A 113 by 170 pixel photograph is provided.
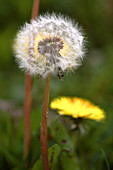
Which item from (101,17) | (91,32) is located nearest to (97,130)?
(91,32)

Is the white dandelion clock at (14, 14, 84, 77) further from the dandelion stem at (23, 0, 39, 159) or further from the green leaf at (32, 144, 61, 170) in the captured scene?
the green leaf at (32, 144, 61, 170)

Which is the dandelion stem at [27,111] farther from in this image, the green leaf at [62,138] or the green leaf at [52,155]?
the green leaf at [52,155]

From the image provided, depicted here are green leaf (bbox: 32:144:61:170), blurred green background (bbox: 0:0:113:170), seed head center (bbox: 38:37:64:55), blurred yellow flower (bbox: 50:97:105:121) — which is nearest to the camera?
seed head center (bbox: 38:37:64:55)

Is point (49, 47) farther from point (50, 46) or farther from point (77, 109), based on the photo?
point (77, 109)

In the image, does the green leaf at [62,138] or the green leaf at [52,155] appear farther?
the green leaf at [62,138]

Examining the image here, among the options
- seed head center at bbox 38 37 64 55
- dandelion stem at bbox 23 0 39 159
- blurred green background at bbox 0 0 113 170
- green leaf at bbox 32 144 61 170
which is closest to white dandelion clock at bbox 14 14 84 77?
seed head center at bbox 38 37 64 55

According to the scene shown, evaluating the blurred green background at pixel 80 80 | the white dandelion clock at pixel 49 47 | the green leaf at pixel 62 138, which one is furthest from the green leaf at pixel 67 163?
the white dandelion clock at pixel 49 47

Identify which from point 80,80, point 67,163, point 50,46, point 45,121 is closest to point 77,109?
point 67,163

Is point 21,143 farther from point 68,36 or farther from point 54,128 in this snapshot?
point 68,36
